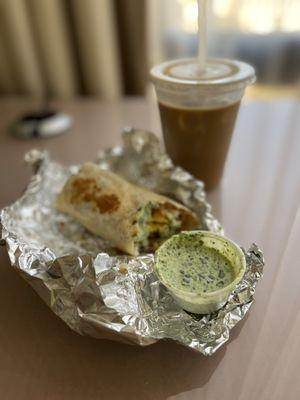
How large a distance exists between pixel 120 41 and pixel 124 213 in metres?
1.04

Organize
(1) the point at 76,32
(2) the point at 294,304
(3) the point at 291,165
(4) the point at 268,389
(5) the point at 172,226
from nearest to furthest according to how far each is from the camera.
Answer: (4) the point at 268,389 → (2) the point at 294,304 → (5) the point at 172,226 → (3) the point at 291,165 → (1) the point at 76,32

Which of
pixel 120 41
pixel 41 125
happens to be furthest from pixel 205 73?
pixel 120 41

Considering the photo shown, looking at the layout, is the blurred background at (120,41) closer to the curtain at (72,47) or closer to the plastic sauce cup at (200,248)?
the curtain at (72,47)

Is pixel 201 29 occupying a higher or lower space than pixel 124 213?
higher

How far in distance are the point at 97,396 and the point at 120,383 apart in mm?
33

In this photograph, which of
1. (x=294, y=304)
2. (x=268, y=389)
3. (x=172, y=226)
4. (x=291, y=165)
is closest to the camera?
(x=268, y=389)

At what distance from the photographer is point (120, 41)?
1563 mm

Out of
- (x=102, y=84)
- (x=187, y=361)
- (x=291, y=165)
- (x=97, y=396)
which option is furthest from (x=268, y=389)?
(x=102, y=84)

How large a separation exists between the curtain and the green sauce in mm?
1122

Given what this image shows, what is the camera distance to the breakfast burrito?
2.44ft

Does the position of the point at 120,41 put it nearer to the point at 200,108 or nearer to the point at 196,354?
the point at 200,108

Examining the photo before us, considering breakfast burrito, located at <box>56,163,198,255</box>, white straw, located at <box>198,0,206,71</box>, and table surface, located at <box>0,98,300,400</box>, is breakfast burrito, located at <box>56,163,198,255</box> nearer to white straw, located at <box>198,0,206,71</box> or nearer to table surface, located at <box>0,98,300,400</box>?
table surface, located at <box>0,98,300,400</box>

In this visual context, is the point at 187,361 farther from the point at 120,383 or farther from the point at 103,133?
the point at 103,133

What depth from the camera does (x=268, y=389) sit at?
50 cm
